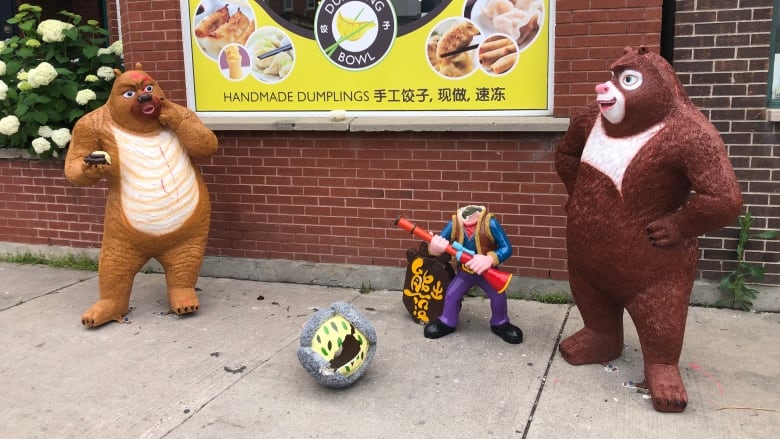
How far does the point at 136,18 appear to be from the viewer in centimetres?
535

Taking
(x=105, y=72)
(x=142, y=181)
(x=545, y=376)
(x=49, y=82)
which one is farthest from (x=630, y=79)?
(x=49, y=82)

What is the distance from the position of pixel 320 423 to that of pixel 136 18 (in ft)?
12.1

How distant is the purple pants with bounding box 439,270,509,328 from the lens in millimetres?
4051

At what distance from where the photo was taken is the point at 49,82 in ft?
18.3

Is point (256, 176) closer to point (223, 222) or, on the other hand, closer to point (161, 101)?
point (223, 222)

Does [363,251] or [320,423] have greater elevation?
[363,251]

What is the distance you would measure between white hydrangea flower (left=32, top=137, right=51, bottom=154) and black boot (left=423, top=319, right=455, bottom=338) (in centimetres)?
357

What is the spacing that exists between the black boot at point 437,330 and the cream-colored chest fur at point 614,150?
4.56 feet

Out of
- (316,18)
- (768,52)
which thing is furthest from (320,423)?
(768,52)

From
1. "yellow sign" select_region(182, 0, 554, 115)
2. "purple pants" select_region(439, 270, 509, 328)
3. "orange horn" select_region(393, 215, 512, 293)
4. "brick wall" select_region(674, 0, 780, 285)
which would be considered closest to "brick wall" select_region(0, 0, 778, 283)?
"brick wall" select_region(674, 0, 780, 285)

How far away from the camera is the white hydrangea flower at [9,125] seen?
564cm

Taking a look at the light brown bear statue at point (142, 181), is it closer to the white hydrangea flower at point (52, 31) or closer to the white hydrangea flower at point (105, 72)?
the white hydrangea flower at point (105, 72)

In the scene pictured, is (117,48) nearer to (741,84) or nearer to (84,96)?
(84,96)

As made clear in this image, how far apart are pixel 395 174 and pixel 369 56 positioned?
34.1 inches
